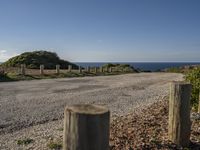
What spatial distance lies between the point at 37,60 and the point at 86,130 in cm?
4318

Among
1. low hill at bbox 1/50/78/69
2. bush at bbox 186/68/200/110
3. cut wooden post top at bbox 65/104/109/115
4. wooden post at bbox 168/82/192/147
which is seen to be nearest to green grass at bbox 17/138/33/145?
wooden post at bbox 168/82/192/147

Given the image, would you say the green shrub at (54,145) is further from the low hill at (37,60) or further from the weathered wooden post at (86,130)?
the low hill at (37,60)

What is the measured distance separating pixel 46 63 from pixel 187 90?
4062cm

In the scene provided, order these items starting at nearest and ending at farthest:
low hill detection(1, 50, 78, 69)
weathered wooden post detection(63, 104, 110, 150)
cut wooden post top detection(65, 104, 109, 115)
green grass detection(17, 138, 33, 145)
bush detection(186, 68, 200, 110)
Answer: weathered wooden post detection(63, 104, 110, 150), cut wooden post top detection(65, 104, 109, 115), green grass detection(17, 138, 33, 145), bush detection(186, 68, 200, 110), low hill detection(1, 50, 78, 69)

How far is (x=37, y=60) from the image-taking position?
4606cm

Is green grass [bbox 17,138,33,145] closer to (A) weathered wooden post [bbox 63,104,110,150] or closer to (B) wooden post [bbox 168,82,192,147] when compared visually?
(B) wooden post [bbox 168,82,192,147]

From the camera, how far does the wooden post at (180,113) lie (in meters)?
6.35

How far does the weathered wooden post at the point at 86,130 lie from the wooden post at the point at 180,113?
2805 mm

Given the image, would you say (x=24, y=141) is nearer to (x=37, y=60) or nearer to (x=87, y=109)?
(x=87, y=109)

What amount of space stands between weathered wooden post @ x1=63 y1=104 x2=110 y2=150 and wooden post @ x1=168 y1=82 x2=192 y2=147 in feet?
9.20

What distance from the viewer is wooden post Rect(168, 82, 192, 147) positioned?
6352 millimetres

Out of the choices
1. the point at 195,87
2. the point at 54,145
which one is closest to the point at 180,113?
the point at 54,145

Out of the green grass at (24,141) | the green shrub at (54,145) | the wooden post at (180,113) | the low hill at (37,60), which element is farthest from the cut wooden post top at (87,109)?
the low hill at (37,60)

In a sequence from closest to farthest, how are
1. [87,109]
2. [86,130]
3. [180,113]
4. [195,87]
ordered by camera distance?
1. [86,130]
2. [87,109]
3. [180,113]
4. [195,87]
